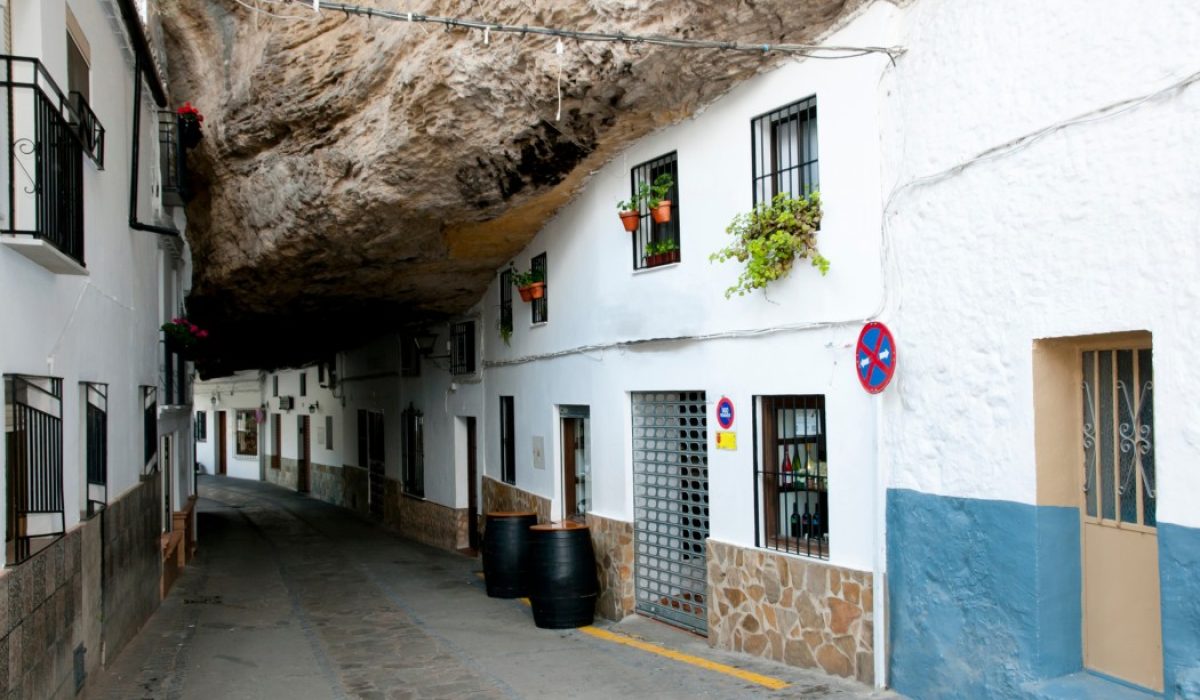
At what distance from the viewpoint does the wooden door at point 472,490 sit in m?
17.4

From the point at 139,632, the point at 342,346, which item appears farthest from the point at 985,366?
the point at 342,346

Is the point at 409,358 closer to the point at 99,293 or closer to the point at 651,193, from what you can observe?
the point at 651,193

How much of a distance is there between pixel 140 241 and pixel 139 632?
4457 millimetres

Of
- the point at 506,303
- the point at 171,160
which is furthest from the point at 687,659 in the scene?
the point at 171,160

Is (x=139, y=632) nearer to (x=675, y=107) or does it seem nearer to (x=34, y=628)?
(x=34, y=628)

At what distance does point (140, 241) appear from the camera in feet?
37.6

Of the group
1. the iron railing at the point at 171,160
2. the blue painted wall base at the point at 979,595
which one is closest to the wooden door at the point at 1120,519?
the blue painted wall base at the point at 979,595

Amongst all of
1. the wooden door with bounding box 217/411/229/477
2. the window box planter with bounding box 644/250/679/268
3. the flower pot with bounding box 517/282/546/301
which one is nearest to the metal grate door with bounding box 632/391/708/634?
the window box planter with bounding box 644/250/679/268

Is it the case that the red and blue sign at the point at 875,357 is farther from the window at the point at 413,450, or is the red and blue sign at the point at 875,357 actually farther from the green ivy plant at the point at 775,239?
the window at the point at 413,450

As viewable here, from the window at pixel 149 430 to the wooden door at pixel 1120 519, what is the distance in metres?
9.96

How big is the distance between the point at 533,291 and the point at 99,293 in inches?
228

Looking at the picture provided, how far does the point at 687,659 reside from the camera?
28.6ft

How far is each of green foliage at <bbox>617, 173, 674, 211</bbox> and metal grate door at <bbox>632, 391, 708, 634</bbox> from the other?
77.6 inches

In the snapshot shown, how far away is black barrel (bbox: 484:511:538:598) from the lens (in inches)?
487
